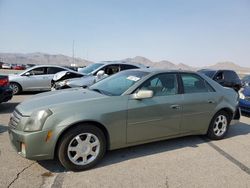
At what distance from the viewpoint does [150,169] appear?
3766 mm

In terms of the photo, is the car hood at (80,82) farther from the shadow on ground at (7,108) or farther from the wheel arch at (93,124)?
the wheel arch at (93,124)

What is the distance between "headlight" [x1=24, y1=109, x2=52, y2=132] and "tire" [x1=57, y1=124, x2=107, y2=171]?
1.22 feet

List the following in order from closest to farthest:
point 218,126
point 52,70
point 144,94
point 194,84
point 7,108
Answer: point 144,94, point 194,84, point 218,126, point 7,108, point 52,70

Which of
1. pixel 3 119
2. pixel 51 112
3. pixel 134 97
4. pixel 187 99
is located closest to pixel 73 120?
pixel 51 112

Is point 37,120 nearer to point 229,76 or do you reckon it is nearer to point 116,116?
point 116,116

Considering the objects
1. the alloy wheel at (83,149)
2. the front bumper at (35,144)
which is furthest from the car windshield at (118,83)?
the front bumper at (35,144)

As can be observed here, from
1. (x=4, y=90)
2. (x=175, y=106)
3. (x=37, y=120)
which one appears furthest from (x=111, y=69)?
(x=37, y=120)

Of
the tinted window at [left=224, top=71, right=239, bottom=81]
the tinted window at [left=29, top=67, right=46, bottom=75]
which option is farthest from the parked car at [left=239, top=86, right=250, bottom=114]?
the tinted window at [left=29, top=67, right=46, bottom=75]

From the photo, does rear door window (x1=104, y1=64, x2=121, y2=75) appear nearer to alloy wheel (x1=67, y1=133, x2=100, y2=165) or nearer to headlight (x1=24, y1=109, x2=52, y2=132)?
alloy wheel (x1=67, y1=133, x2=100, y2=165)

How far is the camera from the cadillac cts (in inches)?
136

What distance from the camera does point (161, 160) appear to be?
4.12m

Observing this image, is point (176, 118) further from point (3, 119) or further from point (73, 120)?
point (3, 119)

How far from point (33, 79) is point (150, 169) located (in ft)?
29.6

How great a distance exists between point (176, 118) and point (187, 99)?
1.46ft
